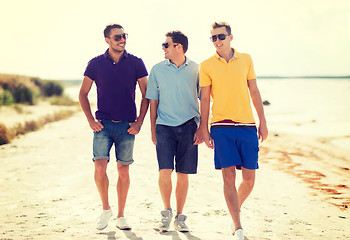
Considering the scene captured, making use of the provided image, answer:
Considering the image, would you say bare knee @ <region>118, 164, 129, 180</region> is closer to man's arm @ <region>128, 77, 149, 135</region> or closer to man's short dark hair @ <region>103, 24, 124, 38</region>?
man's arm @ <region>128, 77, 149, 135</region>

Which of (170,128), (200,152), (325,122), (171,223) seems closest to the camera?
(170,128)

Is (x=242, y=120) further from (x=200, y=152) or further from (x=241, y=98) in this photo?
(x=200, y=152)

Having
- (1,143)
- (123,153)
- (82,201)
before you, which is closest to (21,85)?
(1,143)

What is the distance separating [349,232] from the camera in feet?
16.4

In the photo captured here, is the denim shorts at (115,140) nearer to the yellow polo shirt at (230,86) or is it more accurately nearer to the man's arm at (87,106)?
the man's arm at (87,106)

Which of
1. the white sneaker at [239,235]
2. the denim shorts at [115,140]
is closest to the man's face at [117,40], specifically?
the denim shorts at [115,140]

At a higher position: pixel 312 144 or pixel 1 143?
pixel 1 143

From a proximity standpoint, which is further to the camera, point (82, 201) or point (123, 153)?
point (82, 201)

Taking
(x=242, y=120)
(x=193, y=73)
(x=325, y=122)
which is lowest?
(x=325, y=122)

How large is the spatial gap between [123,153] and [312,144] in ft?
36.2

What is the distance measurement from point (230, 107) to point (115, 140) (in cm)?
134

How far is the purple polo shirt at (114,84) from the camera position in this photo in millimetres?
4539

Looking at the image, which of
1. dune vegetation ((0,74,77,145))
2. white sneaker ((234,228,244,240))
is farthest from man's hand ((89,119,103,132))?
dune vegetation ((0,74,77,145))

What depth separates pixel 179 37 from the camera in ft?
15.0
